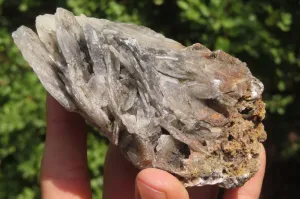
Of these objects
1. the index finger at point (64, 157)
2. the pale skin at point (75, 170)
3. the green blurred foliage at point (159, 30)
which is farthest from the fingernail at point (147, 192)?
the green blurred foliage at point (159, 30)

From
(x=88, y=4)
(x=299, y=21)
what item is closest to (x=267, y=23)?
(x=299, y=21)

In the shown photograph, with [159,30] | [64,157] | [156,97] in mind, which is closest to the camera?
[156,97]

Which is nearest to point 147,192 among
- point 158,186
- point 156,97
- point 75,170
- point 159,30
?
point 158,186

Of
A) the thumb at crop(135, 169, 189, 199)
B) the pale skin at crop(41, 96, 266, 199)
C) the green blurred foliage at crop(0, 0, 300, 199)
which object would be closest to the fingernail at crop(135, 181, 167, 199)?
the thumb at crop(135, 169, 189, 199)

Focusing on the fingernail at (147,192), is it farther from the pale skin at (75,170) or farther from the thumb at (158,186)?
the pale skin at (75,170)

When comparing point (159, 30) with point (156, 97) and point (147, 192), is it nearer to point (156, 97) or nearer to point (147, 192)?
point (156, 97)

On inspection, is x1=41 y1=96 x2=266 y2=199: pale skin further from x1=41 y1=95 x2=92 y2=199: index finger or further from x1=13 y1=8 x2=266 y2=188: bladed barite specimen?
x1=13 y1=8 x2=266 y2=188: bladed barite specimen

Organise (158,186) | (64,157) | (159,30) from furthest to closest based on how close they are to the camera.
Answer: (159,30) → (64,157) → (158,186)
